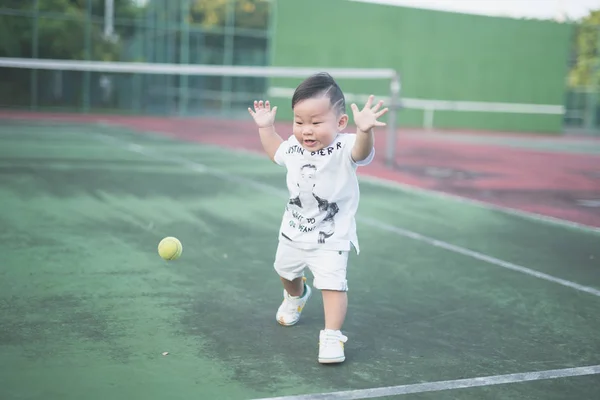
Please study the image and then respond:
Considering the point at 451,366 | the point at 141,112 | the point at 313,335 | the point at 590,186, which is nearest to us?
the point at 451,366

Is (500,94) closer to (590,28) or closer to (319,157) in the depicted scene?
(590,28)

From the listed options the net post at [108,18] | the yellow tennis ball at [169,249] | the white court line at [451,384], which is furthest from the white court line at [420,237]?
the net post at [108,18]

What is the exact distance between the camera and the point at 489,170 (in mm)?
14086

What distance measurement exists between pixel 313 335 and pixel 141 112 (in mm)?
25545

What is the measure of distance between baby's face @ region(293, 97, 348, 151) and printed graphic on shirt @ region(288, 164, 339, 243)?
0.15m

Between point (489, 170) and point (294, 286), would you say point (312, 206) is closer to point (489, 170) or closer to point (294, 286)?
point (294, 286)

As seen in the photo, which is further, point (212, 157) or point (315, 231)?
point (212, 157)

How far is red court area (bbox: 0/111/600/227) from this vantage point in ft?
32.2

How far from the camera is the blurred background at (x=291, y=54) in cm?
2642

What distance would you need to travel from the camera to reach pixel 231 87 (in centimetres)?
2992

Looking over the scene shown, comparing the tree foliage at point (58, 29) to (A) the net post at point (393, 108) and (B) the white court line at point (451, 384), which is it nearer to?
(A) the net post at point (393, 108)

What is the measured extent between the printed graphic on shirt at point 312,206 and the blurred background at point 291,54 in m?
24.3

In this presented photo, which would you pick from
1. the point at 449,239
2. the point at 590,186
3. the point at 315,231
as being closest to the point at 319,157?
the point at 315,231

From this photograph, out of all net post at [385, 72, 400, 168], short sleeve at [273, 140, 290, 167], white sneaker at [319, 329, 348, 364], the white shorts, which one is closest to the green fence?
net post at [385, 72, 400, 168]
